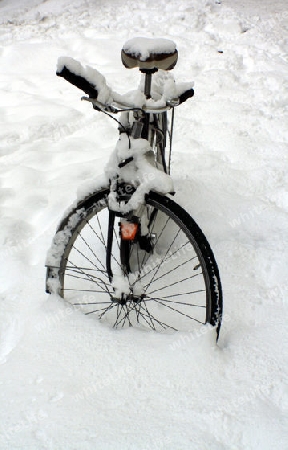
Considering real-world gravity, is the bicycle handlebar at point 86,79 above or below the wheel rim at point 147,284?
above

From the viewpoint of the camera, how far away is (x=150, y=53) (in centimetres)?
167

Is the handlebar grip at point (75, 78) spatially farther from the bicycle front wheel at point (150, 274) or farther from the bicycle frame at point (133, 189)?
the bicycle front wheel at point (150, 274)

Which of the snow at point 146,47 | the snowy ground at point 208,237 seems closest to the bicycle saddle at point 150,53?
the snow at point 146,47

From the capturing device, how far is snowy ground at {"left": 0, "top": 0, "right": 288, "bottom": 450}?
1.55 metres

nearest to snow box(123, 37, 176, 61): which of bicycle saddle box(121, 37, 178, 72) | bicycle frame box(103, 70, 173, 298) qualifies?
bicycle saddle box(121, 37, 178, 72)

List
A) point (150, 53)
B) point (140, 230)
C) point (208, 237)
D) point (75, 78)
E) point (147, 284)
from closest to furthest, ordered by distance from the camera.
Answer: point (75, 78), point (150, 53), point (140, 230), point (147, 284), point (208, 237)

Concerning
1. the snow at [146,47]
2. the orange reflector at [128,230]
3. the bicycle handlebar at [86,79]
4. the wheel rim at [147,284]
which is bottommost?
the wheel rim at [147,284]

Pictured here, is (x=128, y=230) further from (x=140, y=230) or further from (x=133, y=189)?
(x=140, y=230)

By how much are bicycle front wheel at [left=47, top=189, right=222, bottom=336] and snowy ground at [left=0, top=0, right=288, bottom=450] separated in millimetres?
141

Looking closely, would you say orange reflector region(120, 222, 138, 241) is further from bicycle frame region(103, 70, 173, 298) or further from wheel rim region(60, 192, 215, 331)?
wheel rim region(60, 192, 215, 331)

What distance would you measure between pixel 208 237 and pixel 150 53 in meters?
1.09

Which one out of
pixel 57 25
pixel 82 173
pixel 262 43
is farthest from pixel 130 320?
pixel 57 25

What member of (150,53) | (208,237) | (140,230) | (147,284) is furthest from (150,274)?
(150,53)

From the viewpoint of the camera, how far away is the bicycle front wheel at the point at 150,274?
1.70 m
